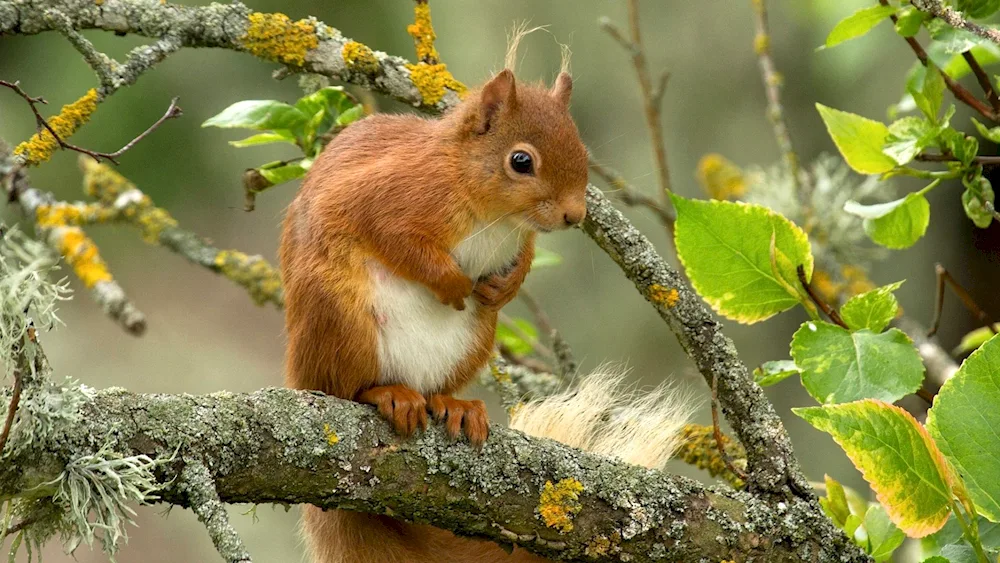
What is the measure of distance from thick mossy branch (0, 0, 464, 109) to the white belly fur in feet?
0.85

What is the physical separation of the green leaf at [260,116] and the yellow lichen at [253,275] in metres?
0.57

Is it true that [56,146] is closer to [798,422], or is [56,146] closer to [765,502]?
[765,502]

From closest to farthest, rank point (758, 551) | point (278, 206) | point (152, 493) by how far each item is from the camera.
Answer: point (152, 493) < point (758, 551) < point (278, 206)

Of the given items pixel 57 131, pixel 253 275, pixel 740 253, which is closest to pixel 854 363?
pixel 740 253

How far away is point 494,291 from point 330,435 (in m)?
0.44

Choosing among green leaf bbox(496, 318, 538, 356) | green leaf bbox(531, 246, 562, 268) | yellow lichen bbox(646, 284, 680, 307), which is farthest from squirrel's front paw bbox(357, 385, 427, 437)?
green leaf bbox(496, 318, 538, 356)

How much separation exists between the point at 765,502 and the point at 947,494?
0.27 metres

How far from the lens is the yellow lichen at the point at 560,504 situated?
1.19 m

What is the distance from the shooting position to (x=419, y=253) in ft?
4.67

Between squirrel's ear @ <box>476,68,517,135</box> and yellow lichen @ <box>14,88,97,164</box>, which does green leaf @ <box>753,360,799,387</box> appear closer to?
squirrel's ear @ <box>476,68,517,135</box>

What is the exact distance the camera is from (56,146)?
4.15 ft

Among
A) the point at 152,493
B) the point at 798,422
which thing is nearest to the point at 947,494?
the point at 152,493

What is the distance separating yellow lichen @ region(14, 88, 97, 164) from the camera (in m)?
1.21

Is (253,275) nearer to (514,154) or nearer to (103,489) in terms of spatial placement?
(514,154)
